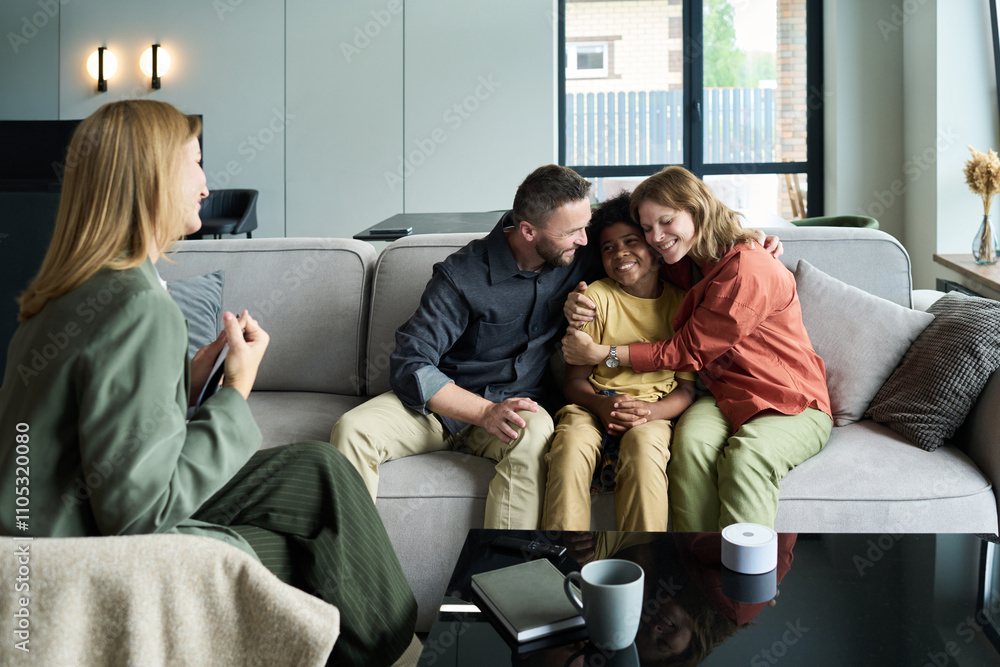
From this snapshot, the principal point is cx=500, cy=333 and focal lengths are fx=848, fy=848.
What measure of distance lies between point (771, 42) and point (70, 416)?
614 centimetres

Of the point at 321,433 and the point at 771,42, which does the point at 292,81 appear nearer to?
the point at 771,42

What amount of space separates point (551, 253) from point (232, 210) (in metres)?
4.62

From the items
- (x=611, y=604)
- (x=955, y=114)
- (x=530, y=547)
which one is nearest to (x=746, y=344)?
(x=530, y=547)

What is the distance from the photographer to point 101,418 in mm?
1054

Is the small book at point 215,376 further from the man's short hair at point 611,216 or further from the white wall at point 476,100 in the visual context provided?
the white wall at point 476,100

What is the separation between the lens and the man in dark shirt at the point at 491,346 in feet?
6.35

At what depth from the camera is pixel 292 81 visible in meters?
6.17

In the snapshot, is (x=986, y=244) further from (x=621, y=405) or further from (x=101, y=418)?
(x=101, y=418)

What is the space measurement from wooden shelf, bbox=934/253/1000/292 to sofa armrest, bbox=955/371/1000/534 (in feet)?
4.43

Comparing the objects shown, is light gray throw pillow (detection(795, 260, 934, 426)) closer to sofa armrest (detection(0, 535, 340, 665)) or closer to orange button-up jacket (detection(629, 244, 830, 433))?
orange button-up jacket (detection(629, 244, 830, 433))

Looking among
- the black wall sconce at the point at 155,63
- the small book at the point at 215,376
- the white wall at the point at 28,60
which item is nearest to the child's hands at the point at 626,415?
the small book at the point at 215,376

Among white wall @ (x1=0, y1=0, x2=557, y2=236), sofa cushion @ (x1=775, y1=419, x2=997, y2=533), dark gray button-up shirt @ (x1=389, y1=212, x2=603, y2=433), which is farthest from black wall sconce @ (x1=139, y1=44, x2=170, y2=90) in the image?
sofa cushion @ (x1=775, y1=419, x2=997, y2=533)

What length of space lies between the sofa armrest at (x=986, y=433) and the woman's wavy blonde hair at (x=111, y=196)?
1699 millimetres

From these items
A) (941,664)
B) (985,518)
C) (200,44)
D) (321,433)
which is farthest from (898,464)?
(200,44)
